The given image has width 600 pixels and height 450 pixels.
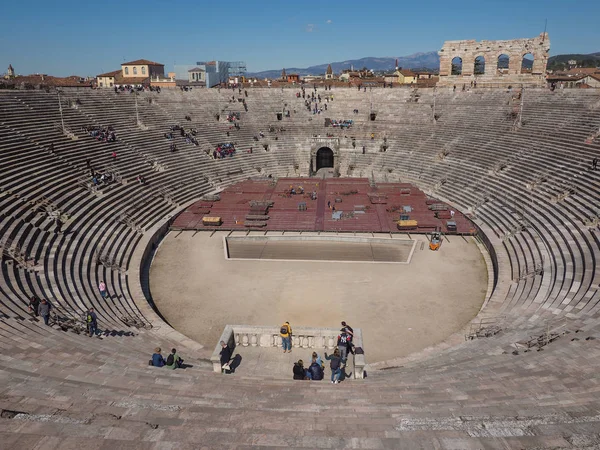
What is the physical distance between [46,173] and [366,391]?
27352 millimetres

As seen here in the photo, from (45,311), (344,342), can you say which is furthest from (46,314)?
(344,342)

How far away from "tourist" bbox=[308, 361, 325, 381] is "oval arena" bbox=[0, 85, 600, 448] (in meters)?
0.94

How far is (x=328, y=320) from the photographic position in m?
20.1

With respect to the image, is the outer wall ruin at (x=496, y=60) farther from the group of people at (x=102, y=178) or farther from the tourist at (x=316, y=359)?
the tourist at (x=316, y=359)

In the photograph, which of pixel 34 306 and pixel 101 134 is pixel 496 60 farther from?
pixel 34 306

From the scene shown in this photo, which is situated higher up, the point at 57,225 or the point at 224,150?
the point at 224,150

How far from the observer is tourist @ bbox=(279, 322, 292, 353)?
15.3 metres

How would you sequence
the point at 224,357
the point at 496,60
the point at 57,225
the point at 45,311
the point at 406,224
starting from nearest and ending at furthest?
the point at 224,357 → the point at 45,311 → the point at 57,225 → the point at 406,224 → the point at 496,60

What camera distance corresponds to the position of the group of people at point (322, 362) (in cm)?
1325

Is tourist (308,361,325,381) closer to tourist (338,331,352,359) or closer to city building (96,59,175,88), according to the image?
tourist (338,331,352,359)

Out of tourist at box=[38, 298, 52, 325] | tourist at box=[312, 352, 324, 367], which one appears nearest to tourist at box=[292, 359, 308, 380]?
tourist at box=[312, 352, 324, 367]

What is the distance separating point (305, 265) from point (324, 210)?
1044cm

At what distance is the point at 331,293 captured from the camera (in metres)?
22.6

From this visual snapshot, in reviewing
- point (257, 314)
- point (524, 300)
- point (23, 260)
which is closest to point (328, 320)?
point (257, 314)
